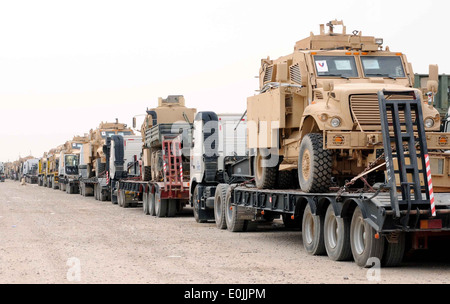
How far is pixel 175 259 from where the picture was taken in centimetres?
1362

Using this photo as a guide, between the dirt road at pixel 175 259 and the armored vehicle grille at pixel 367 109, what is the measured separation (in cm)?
237

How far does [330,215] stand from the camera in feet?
44.9

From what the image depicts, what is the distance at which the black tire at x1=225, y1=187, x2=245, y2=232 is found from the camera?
19828 millimetres

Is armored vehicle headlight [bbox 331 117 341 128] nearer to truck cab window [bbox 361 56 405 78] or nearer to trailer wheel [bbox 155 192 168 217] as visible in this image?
truck cab window [bbox 361 56 405 78]

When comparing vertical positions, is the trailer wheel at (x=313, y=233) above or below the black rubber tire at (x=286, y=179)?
below

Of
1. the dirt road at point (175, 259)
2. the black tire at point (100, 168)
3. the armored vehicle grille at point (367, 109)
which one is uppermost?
the armored vehicle grille at point (367, 109)

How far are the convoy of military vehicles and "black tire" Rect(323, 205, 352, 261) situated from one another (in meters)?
0.02

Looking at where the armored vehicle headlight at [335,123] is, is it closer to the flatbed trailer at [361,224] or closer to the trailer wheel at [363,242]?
the flatbed trailer at [361,224]

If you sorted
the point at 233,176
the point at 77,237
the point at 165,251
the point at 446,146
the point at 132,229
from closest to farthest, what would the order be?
the point at 446,146 < the point at 165,251 < the point at 77,237 < the point at 132,229 < the point at 233,176

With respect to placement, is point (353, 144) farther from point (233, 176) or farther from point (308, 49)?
point (233, 176)

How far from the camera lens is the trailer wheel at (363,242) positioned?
12.0 m

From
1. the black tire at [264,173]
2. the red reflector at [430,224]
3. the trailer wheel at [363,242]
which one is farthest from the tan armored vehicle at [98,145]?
the red reflector at [430,224]
